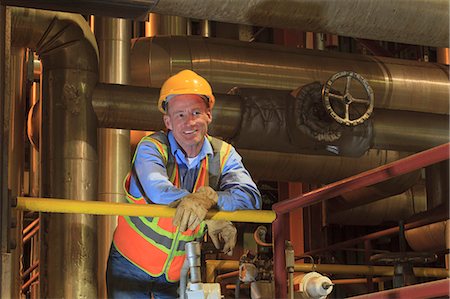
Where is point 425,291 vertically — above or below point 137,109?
below

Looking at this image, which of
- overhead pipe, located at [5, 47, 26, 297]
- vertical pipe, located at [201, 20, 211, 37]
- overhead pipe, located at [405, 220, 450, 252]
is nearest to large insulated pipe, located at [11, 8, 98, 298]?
overhead pipe, located at [5, 47, 26, 297]

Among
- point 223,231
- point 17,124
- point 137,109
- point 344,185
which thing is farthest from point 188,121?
point 17,124

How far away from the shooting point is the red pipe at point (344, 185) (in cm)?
289

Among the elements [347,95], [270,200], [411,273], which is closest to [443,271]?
[411,273]

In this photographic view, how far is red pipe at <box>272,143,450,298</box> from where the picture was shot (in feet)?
9.49

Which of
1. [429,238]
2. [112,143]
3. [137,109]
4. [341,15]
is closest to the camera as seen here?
[341,15]

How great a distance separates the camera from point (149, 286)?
3875 millimetres

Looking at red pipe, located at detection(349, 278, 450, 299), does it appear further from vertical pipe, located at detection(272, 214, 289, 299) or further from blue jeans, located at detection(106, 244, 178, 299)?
blue jeans, located at detection(106, 244, 178, 299)

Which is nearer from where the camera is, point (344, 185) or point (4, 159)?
point (4, 159)

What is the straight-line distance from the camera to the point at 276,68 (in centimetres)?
625

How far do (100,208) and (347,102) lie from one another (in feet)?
9.56

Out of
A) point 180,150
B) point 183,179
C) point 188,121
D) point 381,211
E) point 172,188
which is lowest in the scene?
point 172,188

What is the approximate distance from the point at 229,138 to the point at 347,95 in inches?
35.1

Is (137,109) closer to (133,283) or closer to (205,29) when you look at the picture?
(133,283)
